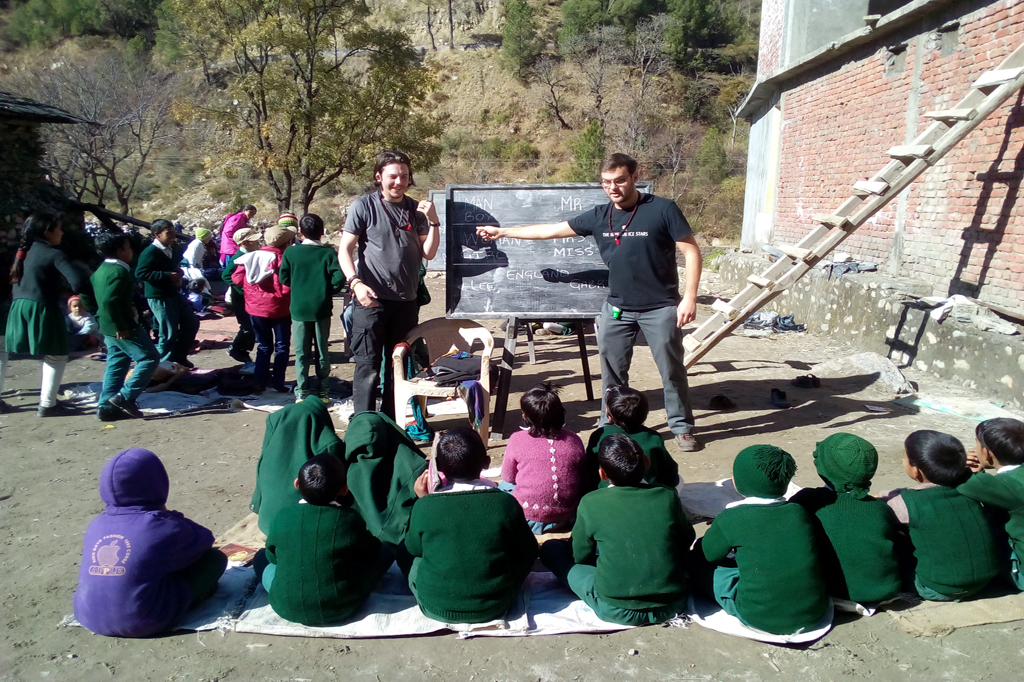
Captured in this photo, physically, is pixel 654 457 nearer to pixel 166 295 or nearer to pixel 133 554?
pixel 133 554

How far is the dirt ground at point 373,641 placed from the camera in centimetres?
289

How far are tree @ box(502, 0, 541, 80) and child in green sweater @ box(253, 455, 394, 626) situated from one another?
148 feet

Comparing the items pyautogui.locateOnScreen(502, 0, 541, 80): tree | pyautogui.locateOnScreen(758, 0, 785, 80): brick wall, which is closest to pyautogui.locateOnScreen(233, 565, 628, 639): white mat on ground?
pyautogui.locateOnScreen(758, 0, 785, 80): brick wall

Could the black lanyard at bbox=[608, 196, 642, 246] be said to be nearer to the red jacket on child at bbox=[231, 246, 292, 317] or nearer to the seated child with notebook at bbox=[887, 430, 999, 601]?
A: the seated child with notebook at bbox=[887, 430, 999, 601]

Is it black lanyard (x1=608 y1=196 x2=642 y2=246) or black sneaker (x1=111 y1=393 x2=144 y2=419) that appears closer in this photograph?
black lanyard (x1=608 y1=196 x2=642 y2=246)

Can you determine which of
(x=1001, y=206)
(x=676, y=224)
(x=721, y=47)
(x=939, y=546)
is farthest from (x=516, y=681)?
(x=721, y=47)

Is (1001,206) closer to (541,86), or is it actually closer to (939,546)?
(939,546)

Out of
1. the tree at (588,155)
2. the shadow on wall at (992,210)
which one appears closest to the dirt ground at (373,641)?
the shadow on wall at (992,210)

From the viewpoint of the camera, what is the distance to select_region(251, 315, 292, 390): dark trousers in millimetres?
7039

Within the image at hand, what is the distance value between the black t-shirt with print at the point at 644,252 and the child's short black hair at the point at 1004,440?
2037 millimetres

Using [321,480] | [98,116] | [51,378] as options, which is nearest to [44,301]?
[51,378]

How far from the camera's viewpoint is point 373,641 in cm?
308

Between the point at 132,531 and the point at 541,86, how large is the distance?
144ft

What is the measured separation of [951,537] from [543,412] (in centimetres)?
182
